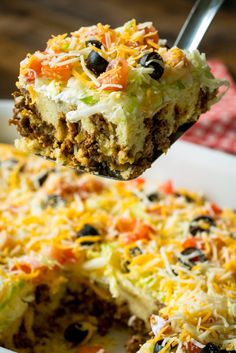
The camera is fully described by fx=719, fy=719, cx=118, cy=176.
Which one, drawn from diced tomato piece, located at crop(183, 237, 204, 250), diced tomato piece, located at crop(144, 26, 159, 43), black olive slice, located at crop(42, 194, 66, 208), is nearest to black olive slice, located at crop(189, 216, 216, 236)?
diced tomato piece, located at crop(183, 237, 204, 250)

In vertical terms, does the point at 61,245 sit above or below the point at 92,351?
above

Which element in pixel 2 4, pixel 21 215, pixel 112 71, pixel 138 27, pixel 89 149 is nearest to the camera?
pixel 112 71

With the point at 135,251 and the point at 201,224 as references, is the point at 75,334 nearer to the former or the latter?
the point at 135,251

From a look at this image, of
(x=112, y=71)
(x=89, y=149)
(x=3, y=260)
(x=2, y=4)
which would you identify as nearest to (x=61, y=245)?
(x=3, y=260)

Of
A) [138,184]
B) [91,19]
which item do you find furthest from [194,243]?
[91,19]

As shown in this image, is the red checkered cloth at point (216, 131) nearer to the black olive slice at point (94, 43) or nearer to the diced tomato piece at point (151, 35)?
the diced tomato piece at point (151, 35)

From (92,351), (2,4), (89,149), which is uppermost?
(89,149)

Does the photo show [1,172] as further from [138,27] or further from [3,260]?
[138,27]
